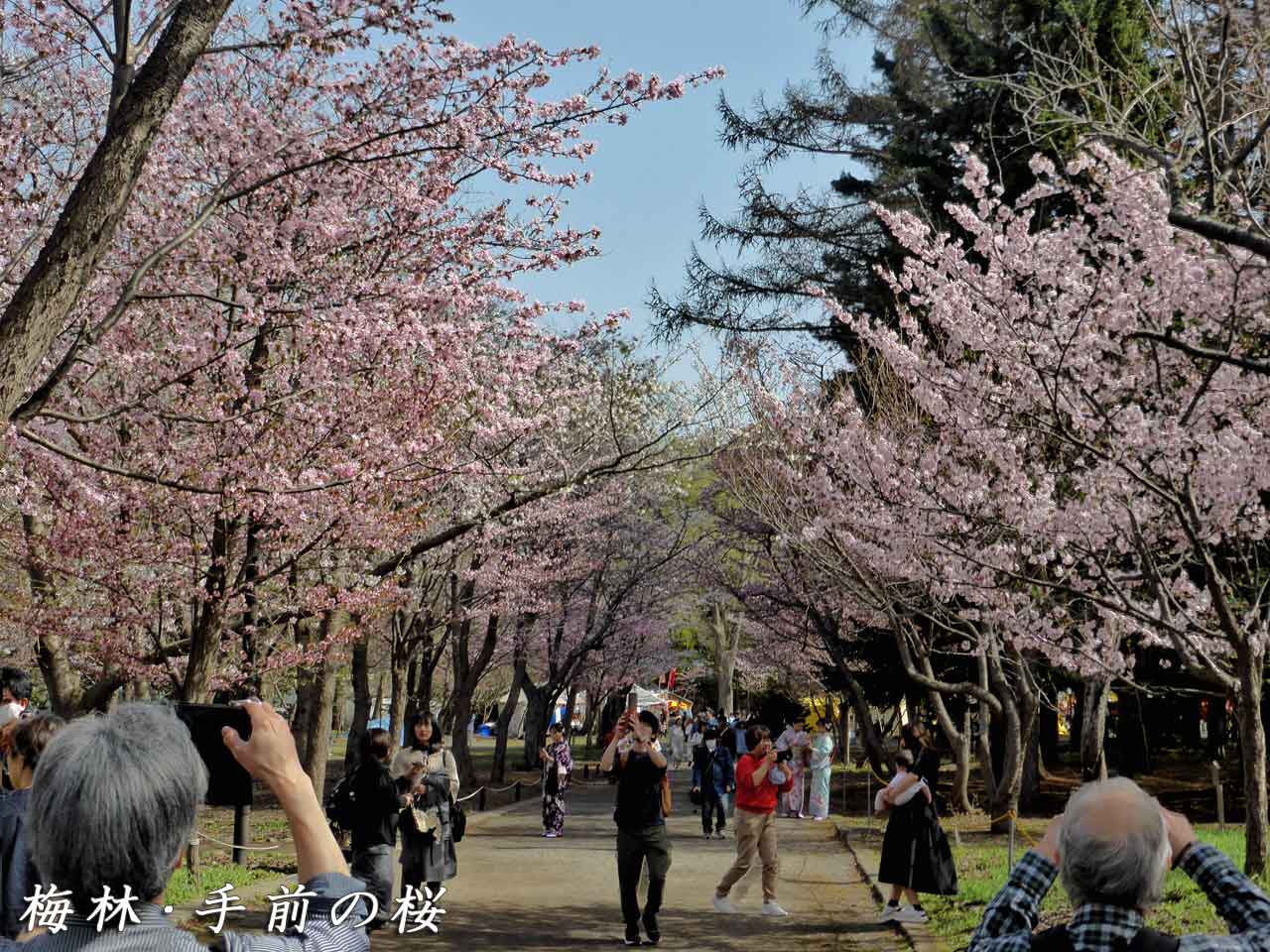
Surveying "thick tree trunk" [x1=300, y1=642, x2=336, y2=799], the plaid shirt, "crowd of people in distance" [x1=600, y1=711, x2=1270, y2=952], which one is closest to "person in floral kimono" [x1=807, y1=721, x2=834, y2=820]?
"crowd of people in distance" [x1=600, y1=711, x2=1270, y2=952]

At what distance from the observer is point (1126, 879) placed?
280 centimetres

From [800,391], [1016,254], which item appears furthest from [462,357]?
[800,391]

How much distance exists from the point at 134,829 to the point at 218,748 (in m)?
0.62

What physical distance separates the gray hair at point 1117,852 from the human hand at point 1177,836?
5 cm

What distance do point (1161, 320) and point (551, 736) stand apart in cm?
1070

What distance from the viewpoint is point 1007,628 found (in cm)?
1370

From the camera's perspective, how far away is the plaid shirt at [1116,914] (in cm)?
280

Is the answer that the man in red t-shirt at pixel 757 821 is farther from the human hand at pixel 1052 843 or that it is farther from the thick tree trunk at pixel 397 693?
the thick tree trunk at pixel 397 693

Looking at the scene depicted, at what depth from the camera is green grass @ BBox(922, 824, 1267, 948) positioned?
8.97 meters

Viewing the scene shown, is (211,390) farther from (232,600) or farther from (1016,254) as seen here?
(1016,254)

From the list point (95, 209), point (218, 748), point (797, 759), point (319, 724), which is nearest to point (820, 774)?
point (797, 759)

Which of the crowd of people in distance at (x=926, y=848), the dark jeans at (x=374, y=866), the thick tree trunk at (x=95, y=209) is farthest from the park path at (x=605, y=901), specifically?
the thick tree trunk at (x=95, y=209)

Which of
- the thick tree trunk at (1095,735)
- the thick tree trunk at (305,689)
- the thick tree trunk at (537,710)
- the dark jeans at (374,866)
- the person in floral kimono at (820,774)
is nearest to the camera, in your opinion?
the dark jeans at (374,866)

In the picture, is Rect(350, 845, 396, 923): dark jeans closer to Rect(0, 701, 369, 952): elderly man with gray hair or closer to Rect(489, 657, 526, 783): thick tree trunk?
Rect(0, 701, 369, 952): elderly man with gray hair
